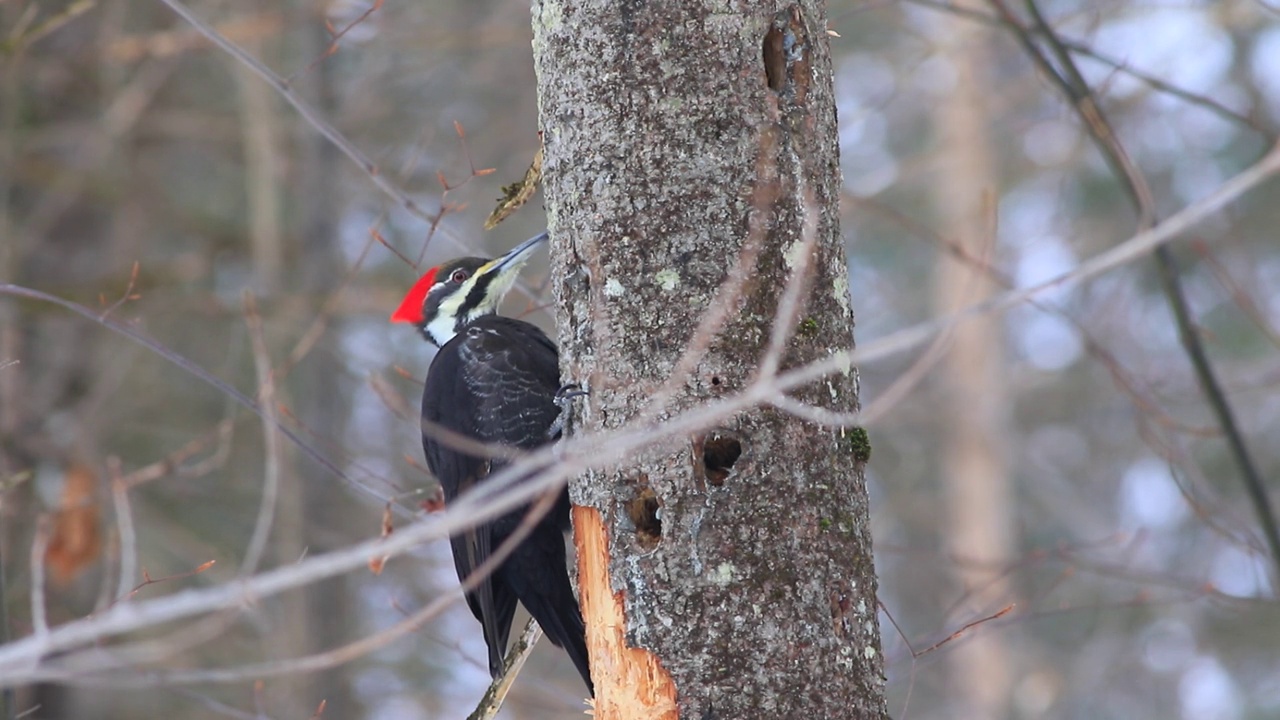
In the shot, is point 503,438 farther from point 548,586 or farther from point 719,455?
point 719,455

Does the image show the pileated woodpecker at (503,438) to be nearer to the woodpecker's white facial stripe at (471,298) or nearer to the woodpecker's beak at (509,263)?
the woodpecker's beak at (509,263)

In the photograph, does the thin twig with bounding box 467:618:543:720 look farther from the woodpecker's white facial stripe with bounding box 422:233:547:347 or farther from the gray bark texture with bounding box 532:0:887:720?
the woodpecker's white facial stripe with bounding box 422:233:547:347

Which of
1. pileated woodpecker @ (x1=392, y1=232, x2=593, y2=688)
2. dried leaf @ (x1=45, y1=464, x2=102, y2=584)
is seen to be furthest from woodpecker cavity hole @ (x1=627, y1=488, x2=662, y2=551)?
dried leaf @ (x1=45, y1=464, x2=102, y2=584)

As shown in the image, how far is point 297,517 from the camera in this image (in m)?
7.94

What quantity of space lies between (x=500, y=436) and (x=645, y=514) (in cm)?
130

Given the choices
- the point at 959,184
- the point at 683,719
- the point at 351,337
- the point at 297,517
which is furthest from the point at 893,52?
the point at 683,719

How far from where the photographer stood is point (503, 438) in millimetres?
4012

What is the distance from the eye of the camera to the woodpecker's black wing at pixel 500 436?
367 cm

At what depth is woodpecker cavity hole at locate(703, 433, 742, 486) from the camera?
8.96ft

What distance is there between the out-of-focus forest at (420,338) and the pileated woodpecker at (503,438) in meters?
0.16

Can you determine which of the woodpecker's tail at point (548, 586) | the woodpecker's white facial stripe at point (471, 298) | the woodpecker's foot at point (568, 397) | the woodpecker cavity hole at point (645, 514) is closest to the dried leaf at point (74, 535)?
the woodpecker's white facial stripe at point (471, 298)

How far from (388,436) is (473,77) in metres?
2.89

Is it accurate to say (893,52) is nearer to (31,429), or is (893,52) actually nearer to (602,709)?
(31,429)

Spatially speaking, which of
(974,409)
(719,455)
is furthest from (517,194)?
(974,409)
